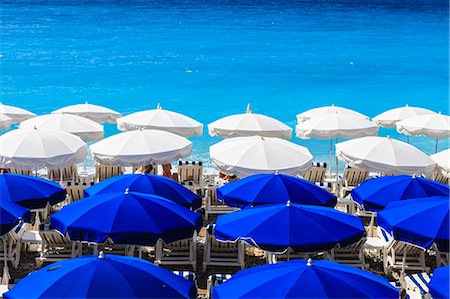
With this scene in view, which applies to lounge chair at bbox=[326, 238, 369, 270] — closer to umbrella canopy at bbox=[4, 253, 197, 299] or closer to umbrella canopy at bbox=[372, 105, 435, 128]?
umbrella canopy at bbox=[4, 253, 197, 299]

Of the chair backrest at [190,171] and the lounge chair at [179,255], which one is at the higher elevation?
the chair backrest at [190,171]

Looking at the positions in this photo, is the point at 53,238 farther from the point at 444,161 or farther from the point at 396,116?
the point at 396,116

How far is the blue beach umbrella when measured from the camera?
5.11 meters

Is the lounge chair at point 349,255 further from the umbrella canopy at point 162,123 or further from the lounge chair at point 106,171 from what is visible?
the umbrella canopy at point 162,123

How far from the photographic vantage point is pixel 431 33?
187 ft

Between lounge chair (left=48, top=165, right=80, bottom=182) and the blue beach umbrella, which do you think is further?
lounge chair (left=48, top=165, right=80, bottom=182)

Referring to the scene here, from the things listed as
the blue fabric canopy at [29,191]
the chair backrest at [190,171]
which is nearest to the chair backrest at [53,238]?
the blue fabric canopy at [29,191]

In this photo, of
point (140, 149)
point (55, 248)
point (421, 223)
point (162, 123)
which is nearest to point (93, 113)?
point (162, 123)

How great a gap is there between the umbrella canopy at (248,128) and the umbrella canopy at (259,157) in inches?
83.3

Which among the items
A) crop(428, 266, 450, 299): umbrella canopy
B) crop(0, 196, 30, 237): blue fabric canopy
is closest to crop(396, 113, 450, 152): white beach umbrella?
crop(428, 266, 450, 299): umbrella canopy

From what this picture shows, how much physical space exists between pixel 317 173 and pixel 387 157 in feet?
5.21

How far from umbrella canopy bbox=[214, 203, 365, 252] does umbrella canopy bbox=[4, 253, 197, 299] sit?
132 centimetres

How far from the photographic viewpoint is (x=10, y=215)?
Result: 6918mm

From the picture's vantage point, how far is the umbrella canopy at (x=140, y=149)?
979 centimetres
